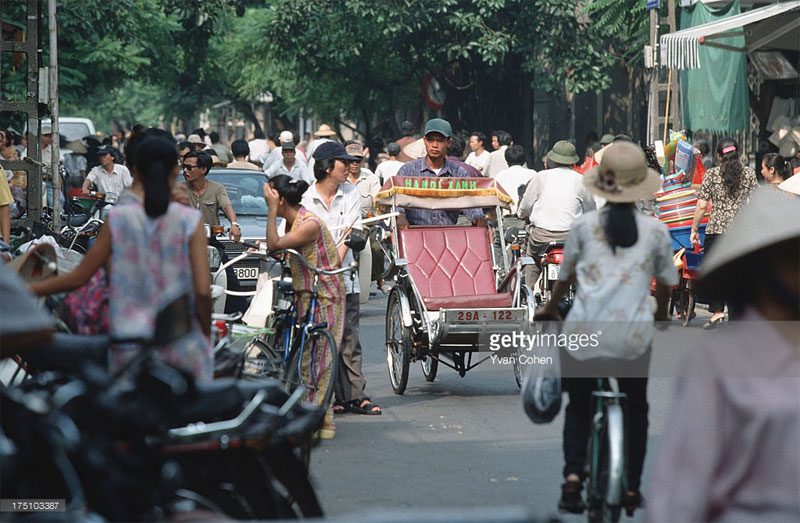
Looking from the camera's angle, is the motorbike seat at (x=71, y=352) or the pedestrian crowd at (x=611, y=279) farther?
the motorbike seat at (x=71, y=352)

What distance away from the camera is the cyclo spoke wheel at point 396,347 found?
10.3m

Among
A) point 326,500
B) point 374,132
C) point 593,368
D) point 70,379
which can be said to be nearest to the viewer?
point 70,379

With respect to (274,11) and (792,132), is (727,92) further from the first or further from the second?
(274,11)

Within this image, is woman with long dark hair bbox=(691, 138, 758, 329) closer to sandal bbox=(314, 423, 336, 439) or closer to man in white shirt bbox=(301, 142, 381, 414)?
man in white shirt bbox=(301, 142, 381, 414)

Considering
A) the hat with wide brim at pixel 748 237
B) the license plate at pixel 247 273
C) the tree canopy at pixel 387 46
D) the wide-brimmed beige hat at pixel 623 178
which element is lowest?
the license plate at pixel 247 273

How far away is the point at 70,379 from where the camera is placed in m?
4.80

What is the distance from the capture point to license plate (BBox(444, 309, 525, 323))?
996 cm

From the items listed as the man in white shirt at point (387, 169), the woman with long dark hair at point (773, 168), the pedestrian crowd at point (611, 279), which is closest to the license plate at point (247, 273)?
the pedestrian crowd at point (611, 279)

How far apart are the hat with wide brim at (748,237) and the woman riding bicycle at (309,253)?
5.40 meters

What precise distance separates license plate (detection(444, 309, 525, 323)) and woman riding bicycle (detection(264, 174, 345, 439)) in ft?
4.15

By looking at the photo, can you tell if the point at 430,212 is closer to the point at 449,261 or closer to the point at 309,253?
the point at 449,261

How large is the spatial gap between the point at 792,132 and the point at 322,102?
1840 centimetres

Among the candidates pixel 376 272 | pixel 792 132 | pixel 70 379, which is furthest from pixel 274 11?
pixel 70 379

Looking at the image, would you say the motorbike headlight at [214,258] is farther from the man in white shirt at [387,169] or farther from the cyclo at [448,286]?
the man in white shirt at [387,169]
